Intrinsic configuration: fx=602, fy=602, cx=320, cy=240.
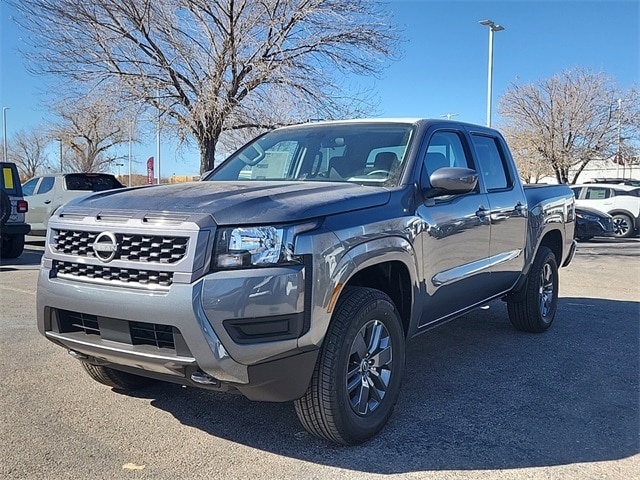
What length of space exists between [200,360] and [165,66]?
9.85 metres

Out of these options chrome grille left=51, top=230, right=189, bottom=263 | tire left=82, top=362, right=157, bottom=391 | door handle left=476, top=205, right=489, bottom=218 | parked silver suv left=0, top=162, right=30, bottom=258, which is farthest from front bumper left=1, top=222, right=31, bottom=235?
door handle left=476, top=205, right=489, bottom=218

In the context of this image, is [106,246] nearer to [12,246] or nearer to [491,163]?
[491,163]

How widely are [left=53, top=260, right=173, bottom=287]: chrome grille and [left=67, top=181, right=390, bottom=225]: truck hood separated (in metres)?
0.32

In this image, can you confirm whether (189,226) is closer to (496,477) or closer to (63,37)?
(496,477)

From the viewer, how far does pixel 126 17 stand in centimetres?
1118

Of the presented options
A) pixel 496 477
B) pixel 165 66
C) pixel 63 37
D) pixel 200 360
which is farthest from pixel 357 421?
pixel 63 37

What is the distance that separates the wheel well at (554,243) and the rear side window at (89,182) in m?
10.5

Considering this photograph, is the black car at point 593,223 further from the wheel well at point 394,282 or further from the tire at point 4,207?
the wheel well at point 394,282

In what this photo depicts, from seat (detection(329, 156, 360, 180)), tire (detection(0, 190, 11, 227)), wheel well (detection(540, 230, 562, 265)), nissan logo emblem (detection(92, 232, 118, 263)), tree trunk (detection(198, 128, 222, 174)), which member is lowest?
wheel well (detection(540, 230, 562, 265))

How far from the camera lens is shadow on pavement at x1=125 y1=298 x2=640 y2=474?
3.26 metres

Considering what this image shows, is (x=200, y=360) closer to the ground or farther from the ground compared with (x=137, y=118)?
closer to the ground

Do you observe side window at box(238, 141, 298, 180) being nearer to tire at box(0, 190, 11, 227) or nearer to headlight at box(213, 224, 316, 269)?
headlight at box(213, 224, 316, 269)

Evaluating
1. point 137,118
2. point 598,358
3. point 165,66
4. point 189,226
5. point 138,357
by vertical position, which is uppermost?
point 165,66

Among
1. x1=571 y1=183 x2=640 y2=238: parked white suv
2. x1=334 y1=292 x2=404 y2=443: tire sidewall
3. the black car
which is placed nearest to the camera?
x1=334 y1=292 x2=404 y2=443: tire sidewall
